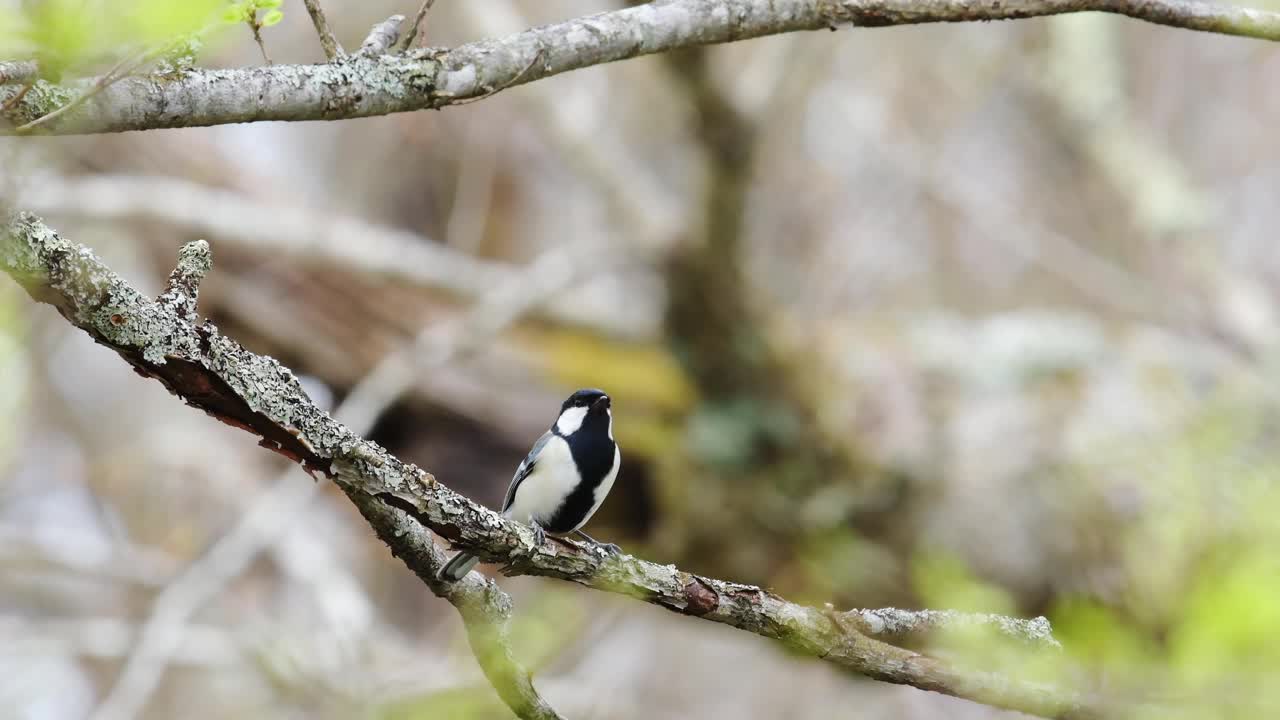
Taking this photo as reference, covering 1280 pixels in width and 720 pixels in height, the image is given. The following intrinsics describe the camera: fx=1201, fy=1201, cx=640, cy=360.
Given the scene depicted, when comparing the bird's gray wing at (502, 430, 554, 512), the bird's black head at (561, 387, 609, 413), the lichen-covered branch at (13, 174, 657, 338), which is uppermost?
the lichen-covered branch at (13, 174, 657, 338)

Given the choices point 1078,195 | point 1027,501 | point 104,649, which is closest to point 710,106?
point 1027,501

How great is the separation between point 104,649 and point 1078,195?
23.5 feet

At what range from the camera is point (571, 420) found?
2.78 m

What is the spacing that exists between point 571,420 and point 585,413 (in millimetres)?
53

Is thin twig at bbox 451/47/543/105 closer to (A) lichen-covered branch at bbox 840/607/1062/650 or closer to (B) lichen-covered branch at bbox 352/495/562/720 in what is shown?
(B) lichen-covered branch at bbox 352/495/562/720

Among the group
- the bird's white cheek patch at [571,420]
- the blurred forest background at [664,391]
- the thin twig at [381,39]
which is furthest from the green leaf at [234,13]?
the blurred forest background at [664,391]

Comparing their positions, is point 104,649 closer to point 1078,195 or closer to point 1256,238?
point 1078,195

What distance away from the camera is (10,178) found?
129 cm

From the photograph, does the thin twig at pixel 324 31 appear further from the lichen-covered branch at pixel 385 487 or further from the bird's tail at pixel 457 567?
the bird's tail at pixel 457 567

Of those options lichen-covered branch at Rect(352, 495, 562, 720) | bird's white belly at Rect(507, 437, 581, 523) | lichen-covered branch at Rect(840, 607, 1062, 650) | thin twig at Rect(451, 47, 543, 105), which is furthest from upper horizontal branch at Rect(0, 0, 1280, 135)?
lichen-covered branch at Rect(840, 607, 1062, 650)

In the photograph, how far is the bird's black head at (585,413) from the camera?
107 inches

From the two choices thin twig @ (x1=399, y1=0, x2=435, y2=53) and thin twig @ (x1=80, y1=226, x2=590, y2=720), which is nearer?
thin twig @ (x1=399, y1=0, x2=435, y2=53)

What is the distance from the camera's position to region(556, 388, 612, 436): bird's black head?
2.72m

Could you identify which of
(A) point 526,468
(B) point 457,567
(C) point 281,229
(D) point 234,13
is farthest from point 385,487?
(C) point 281,229
